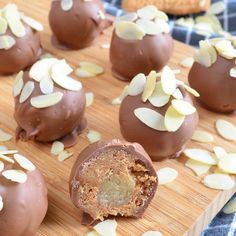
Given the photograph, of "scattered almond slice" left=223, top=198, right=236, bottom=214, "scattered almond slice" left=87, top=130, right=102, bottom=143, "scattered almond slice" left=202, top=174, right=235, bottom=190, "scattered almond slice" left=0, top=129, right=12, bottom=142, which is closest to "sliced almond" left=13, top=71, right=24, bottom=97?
"scattered almond slice" left=0, top=129, right=12, bottom=142

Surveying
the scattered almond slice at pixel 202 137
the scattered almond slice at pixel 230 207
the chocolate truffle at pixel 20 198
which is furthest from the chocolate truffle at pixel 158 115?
the chocolate truffle at pixel 20 198

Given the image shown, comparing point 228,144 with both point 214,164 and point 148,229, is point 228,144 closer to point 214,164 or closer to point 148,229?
point 214,164

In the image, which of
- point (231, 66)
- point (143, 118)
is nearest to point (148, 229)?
point (143, 118)

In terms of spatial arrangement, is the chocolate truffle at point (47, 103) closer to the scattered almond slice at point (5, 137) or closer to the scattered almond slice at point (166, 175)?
the scattered almond slice at point (5, 137)

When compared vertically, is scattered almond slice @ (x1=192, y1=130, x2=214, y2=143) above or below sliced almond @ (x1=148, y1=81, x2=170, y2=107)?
below

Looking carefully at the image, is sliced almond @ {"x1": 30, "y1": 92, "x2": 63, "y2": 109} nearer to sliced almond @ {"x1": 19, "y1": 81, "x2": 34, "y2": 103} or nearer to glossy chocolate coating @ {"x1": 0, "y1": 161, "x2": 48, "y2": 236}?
sliced almond @ {"x1": 19, "y1": 81, "x2": 34, "y2": 103}

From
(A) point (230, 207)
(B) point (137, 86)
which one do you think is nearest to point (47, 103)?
(B) point (137, 86)
